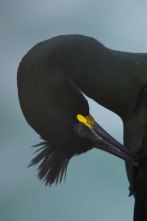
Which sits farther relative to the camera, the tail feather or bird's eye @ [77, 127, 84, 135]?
bird's eye @ [77, 127, 84, 135]

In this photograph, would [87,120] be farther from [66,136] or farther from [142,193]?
[142,193]

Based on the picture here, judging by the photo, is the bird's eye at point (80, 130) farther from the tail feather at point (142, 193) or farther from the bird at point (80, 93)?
the tail feather at point (142, 193)

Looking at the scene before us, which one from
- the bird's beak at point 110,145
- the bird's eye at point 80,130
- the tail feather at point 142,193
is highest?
the bird's eye at point 80,130

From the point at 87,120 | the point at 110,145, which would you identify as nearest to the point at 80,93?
the point at 87,120

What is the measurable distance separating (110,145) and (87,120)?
0.15 metres

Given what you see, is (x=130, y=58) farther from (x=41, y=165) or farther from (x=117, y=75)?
(x=41, y=165)

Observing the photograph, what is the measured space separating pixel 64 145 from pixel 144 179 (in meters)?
0.37

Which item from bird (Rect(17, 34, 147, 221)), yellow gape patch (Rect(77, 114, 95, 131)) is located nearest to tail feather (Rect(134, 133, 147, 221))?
bird (Rect(17, 34, 147, 221))

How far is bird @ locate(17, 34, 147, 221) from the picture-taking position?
6.71m

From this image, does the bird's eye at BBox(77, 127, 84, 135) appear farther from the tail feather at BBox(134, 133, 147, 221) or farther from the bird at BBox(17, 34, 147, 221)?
the tail feather at BBox(134, 133, 147, 221)

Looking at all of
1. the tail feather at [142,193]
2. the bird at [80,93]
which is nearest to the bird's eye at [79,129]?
the bird at [80,93]

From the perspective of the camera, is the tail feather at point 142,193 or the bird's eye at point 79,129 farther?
the bird's eye at point 79,129

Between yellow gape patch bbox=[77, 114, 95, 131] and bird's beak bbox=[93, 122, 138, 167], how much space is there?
0.01 m

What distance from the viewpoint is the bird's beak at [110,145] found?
6.71 metres
